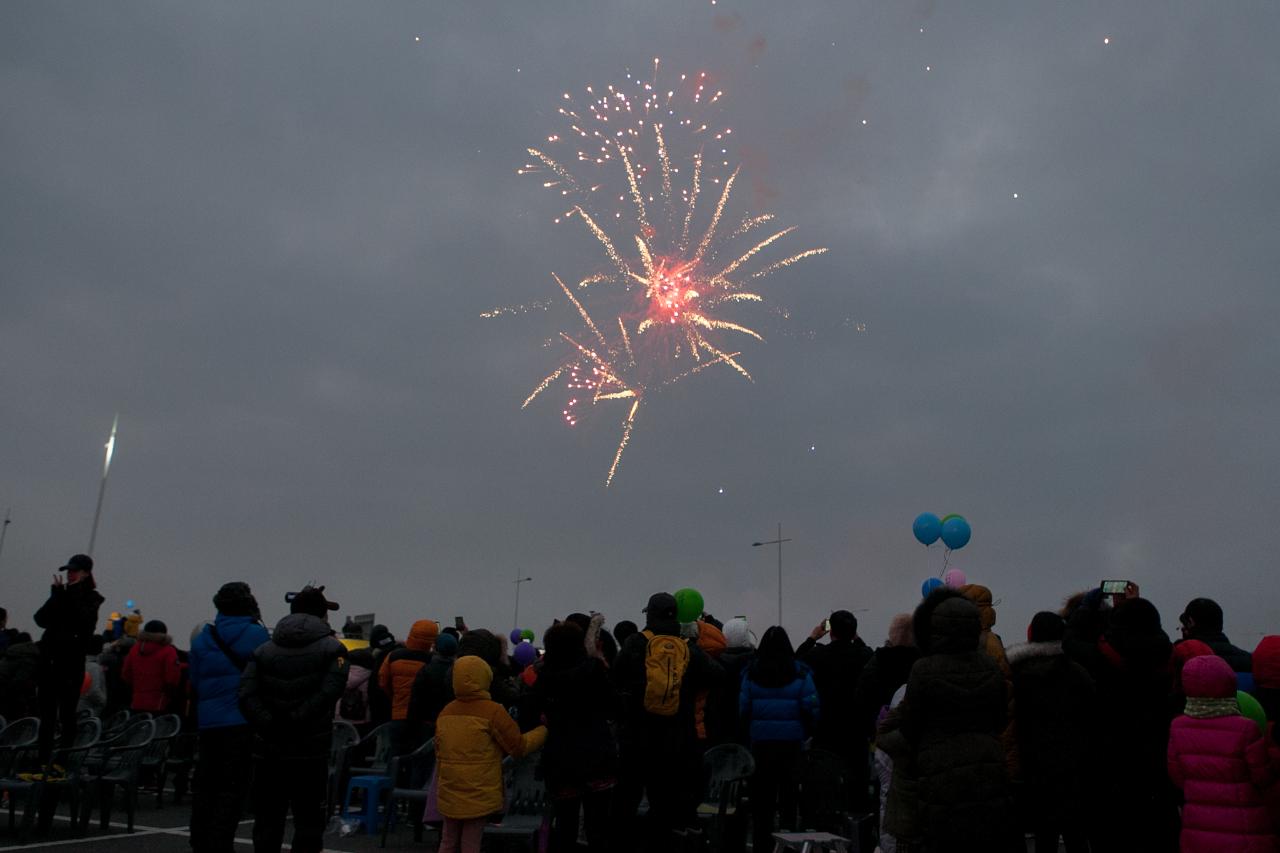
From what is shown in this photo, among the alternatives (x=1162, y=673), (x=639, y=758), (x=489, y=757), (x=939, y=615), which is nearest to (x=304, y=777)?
(x=489, y=757)

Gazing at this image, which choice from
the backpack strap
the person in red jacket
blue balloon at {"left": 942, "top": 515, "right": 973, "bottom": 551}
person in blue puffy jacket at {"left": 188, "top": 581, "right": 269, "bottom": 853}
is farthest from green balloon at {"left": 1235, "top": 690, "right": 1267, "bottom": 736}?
the person in red jacket

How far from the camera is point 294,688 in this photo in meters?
6.20

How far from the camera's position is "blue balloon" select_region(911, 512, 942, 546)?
1391 centimetres

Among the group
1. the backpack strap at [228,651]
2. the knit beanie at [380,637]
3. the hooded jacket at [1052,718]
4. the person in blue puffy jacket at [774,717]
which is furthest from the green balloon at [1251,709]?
the knit beanie at [380,637]

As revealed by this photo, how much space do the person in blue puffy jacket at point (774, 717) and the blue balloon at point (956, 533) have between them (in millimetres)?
6533

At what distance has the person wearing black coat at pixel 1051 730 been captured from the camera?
5488 mm

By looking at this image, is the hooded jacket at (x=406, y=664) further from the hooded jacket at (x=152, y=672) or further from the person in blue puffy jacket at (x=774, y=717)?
the person in blue puffy jacket at (x=774, y=717)

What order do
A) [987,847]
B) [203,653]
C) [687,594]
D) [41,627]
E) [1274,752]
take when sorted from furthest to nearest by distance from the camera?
1. [687,594]
2. [41,627]
3. [203,653]
4. [1274,752]
5. [987,847]

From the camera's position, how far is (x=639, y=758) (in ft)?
22.3

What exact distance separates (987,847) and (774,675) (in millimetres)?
3341

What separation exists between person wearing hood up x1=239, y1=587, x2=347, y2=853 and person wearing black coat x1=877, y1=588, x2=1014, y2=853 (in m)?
3.55

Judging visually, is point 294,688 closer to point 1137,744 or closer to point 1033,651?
point 1033,651

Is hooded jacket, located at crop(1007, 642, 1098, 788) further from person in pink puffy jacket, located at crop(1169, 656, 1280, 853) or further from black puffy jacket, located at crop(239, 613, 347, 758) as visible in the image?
black puffy jacket, located at crop(239, 613, 347, 758)

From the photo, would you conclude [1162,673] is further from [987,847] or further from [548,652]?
[548,652]
